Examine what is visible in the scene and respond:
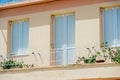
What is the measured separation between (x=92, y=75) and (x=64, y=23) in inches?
176

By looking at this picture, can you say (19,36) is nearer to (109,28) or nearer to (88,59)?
(88,59)

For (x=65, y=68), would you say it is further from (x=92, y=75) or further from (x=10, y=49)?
(x=10, y=49)

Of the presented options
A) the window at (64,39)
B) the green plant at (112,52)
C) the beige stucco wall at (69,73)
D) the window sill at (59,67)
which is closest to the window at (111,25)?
the green plant at (112,52)

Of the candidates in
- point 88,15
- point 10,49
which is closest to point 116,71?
point 88,15

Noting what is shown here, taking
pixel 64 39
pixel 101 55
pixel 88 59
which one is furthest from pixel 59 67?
pixel 64 39

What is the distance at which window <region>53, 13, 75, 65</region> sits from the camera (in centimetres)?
2477

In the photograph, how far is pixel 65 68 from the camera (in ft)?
74.7

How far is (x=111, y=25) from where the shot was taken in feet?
79.2

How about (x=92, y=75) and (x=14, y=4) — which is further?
(x=14, y=4)

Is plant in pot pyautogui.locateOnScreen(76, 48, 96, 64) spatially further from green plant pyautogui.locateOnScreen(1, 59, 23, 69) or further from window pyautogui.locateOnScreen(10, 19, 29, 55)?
window pyautogui.locateOnScreen(10, 19, 29, 55)

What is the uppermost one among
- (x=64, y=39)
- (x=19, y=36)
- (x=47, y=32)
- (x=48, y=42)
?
(x=47, y=32)

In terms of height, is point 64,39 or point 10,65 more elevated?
point 64,39

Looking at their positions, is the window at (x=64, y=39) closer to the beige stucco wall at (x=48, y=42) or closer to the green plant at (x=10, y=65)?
the beige stucco wall at (x=48, y=42)

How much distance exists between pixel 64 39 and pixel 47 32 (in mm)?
1079
